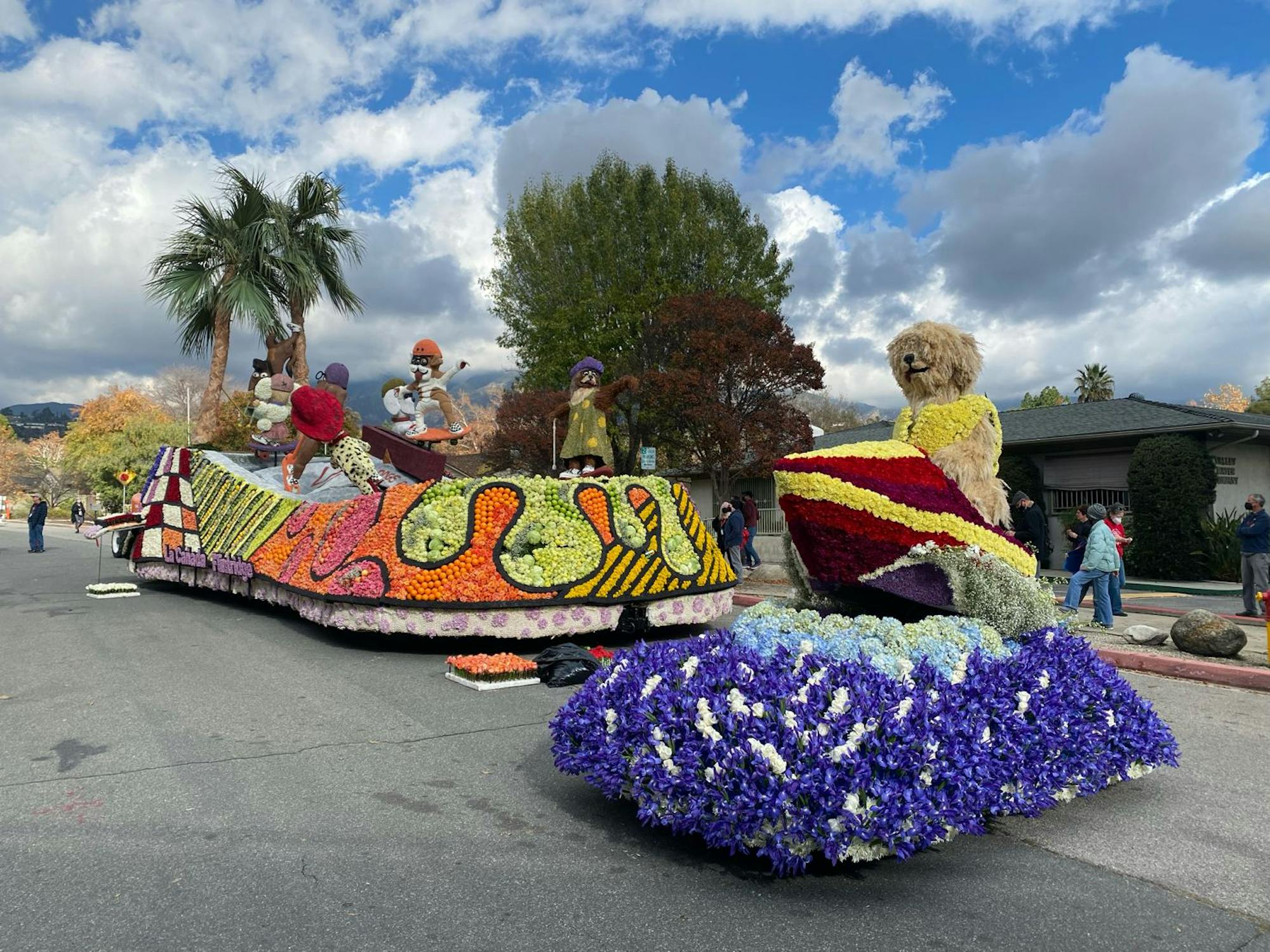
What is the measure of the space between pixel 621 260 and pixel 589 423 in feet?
37.2

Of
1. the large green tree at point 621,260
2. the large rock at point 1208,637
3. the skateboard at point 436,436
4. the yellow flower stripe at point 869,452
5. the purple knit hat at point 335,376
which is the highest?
the large green tree at point 621,260

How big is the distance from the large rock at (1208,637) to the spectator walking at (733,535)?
7532 millimetres

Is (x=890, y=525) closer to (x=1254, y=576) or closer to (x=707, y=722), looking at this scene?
(x=707, y=722)

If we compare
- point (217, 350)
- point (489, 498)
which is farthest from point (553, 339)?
point (489, 498)

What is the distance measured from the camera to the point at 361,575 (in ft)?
26.5

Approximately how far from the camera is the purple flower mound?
3115 millimetres

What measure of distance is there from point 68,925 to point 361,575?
5.24 metres

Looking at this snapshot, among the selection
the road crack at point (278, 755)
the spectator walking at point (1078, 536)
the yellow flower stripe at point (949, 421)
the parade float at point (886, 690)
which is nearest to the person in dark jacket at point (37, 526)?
the road crack at point (278, 755)

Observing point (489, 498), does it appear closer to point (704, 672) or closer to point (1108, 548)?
point (704, 672)

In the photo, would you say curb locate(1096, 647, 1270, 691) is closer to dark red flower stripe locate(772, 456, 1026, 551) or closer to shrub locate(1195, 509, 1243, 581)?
dark red flower stripe locate(772, 456, 1026, 551)

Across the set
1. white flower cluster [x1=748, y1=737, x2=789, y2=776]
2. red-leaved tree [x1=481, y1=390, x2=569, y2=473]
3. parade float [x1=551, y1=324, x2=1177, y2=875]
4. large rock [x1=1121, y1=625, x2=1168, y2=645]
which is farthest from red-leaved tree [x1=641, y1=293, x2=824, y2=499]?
white flower cluster [x1=748, y1=737, x2=789, y2=776]

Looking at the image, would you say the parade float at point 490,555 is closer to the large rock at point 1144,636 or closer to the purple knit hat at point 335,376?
the purple knit hat at point 335,376

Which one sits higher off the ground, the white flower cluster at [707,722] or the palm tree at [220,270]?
the palm tree at [220,270]

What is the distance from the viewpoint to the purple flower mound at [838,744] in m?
3.12
